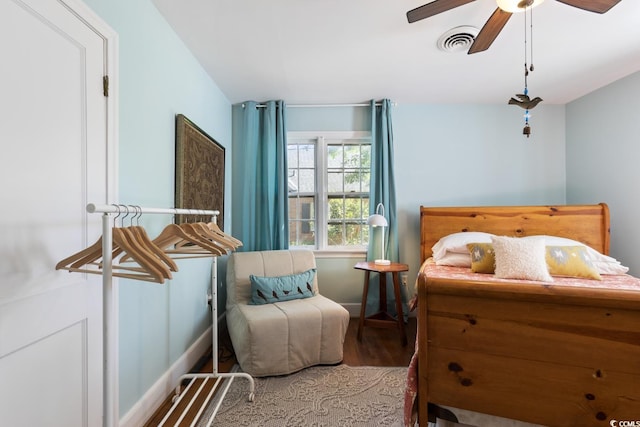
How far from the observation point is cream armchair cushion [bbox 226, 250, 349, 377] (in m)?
1.97

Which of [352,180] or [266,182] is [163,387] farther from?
[352,180]

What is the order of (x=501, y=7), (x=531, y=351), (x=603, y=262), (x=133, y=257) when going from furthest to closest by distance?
(x=603, y=262)
(x=501, y=7)
(x=531, y=351)
(x=133, y=257)

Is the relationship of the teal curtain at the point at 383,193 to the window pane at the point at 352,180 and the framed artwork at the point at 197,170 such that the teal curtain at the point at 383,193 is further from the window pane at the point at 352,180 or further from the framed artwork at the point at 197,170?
the framed artwork at the point at 197,170

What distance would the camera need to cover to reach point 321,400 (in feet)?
5.76

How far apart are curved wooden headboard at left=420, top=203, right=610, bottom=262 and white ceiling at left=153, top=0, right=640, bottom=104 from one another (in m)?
1.21

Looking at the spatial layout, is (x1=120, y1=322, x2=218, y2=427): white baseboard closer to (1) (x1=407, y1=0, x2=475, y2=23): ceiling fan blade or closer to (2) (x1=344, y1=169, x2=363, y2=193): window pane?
(2) (x1=344, y1=169, x2=363, y2=193): window pane

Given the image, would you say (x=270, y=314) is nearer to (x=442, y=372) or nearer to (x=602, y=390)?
(x=442, y=372)

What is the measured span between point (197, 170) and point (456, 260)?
2.37 m

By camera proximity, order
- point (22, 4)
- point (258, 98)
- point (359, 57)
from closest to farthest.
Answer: point (22, 4) → point (359, 57) → point (258, 98)

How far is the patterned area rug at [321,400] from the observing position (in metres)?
1.59

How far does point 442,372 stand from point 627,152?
2946 millimetres

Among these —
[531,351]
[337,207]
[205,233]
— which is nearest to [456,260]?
[337,207]

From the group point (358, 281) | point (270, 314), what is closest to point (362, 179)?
point (358, 281)

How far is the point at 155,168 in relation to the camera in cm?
166
